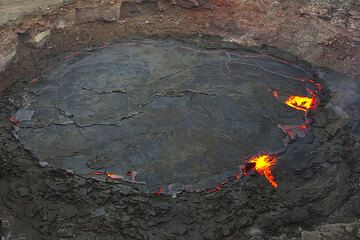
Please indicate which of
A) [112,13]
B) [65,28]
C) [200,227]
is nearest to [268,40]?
[112,13]

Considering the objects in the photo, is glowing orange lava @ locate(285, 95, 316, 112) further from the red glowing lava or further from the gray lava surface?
the red glowing lava

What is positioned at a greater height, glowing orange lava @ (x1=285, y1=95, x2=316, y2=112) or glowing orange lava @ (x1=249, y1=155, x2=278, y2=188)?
glowing orange lava @ (x1=285, y1=95, x2=316, y2=112)

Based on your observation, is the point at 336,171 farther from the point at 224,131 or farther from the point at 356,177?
the point at 224,131

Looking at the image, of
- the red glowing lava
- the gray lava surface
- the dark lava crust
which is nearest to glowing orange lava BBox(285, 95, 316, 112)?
the gray lava surface

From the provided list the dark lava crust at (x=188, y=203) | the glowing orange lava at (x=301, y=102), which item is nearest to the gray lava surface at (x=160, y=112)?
the glowing orange lava at (x=301, y=102)

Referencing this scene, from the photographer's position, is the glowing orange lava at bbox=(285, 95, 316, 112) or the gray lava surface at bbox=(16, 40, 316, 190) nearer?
the gray lava surface at bbox=(16, 40, 316, 190)
